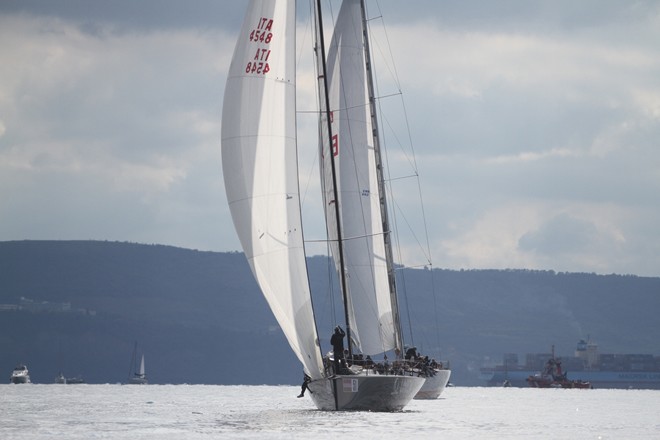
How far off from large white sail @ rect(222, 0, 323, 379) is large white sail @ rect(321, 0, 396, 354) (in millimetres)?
13765

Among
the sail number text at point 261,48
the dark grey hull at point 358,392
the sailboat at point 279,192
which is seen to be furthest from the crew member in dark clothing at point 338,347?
the sail number text at point 261,48

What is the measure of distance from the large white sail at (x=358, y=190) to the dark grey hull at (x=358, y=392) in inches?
453

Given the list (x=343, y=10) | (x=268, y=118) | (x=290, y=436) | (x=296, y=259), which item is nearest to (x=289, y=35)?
(x=268, y=118)

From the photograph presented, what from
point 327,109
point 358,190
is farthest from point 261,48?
point 358,190

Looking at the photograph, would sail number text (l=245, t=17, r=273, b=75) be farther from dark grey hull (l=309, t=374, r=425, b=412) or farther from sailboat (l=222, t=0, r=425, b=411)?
dark grey hull (l=309, t=374, r=425, b=412)

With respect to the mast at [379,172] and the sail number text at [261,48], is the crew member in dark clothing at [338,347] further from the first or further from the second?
the mast at [379,172]

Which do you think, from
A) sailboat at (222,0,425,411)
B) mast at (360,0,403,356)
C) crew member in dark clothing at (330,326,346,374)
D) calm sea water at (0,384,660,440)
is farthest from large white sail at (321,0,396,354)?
crew member in dark clothing at (330,326,346,374)

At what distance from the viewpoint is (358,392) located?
44.5 metres

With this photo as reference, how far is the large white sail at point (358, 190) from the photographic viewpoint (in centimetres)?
5847

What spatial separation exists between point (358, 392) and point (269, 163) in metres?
7.47

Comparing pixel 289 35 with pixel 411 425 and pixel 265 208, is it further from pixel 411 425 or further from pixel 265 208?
pixel 411 425

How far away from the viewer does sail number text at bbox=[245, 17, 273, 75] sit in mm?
43219

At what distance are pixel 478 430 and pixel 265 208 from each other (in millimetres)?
10320

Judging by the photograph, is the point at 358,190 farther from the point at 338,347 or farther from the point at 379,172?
the point at 338,347
